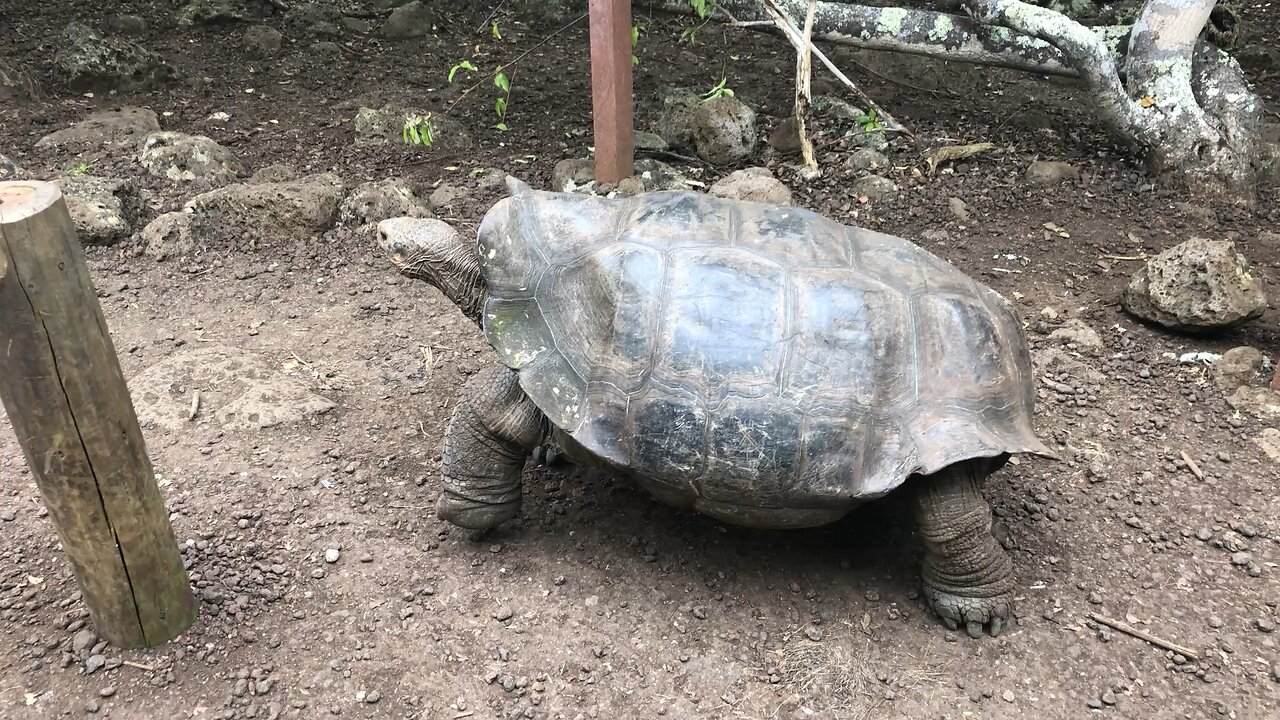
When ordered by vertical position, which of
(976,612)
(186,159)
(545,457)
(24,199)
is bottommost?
(545,457)

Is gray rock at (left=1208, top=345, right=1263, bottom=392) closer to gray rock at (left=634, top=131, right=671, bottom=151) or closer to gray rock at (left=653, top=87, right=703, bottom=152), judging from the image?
gray rock at (left=653, top=87, right=703, bottom=152)

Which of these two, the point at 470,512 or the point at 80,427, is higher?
the point at 80,427

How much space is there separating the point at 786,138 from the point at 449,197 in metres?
2.46

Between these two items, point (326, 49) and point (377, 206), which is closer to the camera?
point (377, 206)

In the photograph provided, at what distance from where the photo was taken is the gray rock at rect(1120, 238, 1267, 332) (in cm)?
424

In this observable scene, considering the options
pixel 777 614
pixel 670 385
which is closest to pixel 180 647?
pixel 670 385

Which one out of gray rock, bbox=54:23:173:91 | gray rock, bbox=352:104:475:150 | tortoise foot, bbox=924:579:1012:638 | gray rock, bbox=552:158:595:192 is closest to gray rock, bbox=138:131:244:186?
gray rock, bbox=352:104:475:150

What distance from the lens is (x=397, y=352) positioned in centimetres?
458

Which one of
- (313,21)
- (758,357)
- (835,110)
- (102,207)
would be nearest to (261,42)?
(313,21)

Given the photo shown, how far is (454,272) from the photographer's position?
336 centimetres

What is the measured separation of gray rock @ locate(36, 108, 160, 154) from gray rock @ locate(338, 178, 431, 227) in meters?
1.94

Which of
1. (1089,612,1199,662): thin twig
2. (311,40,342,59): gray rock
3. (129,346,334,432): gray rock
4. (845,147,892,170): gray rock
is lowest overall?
(1089,612,1199,662): thin twig

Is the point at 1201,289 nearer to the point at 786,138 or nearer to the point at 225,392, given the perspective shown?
the point at 786,138

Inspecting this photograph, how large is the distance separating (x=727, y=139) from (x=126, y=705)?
4.91 metres
